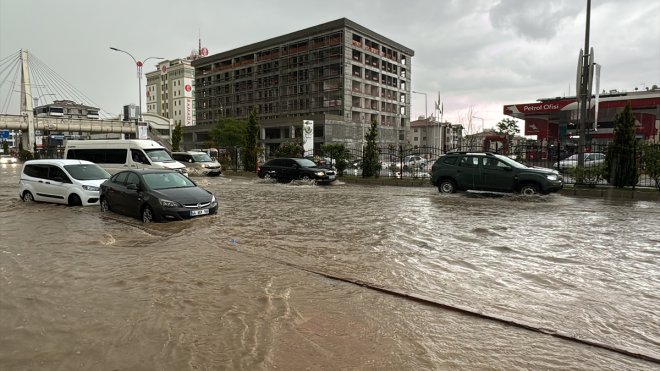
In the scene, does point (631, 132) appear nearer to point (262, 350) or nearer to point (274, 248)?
point (274, 248)

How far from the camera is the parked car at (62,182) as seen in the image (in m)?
13.9

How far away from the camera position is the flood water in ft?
12.8

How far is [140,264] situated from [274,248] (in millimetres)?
2275

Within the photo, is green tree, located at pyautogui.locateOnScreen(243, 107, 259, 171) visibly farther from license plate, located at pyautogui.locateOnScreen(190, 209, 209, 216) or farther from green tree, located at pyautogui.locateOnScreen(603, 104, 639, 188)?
green tree, located at pyautogui.locateOnScreen(603, 104, 639, 188)

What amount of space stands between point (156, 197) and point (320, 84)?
7468 centimetres

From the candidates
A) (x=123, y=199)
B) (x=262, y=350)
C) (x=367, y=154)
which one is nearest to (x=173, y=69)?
(x=367, y=154)

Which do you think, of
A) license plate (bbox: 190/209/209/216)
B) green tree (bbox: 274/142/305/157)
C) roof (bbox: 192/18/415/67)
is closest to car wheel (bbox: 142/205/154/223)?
license plate (bbox: 190/209/209/216)

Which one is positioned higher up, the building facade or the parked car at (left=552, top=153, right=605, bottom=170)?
the building facade

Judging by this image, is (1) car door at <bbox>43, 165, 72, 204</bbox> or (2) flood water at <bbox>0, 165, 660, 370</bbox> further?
(1) car door at <bbox>43, 165, 72, 204</bbox>

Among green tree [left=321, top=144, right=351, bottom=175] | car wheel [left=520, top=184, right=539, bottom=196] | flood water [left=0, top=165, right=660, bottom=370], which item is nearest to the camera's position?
flood water [left=0, top=165, right=660, bottom=370]

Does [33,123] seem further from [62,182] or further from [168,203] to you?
[168,203]

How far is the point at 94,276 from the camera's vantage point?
6.34m

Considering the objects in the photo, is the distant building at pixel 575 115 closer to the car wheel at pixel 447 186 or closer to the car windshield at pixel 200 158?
the car wheel at pixel 447 186

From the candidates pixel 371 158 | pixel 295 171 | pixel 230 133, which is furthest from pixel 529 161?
pixel 230 133
